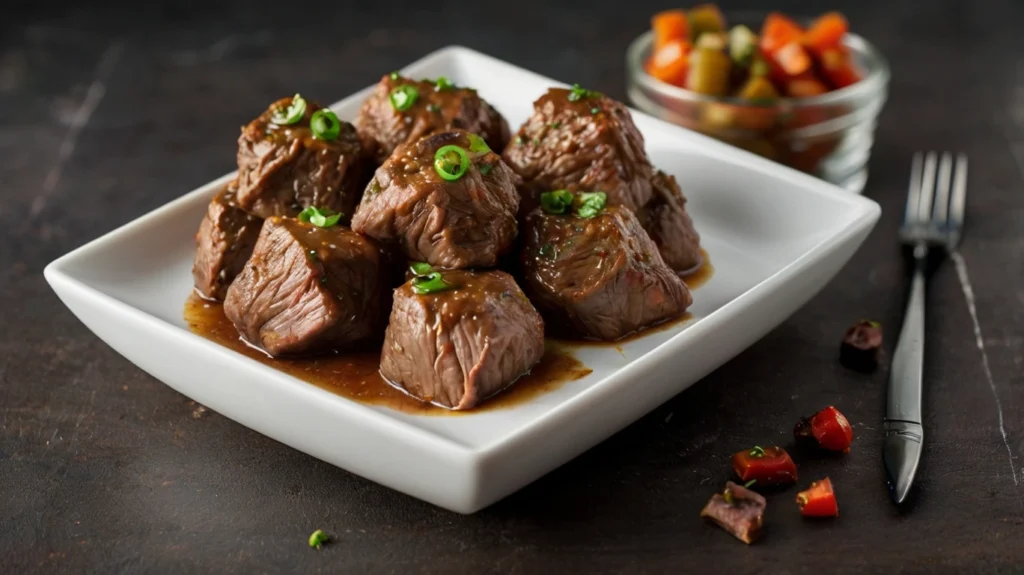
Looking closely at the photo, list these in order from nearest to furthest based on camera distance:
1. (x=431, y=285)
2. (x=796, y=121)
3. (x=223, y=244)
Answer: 1. (x=431, y=285)
2. (x=223, y=244)
3. (x=796, y=121)

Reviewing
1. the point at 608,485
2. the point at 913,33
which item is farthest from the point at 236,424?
the point at 913,33

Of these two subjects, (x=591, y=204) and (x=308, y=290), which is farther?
(x=591, y=204)

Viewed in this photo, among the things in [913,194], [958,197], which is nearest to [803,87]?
[913,194]

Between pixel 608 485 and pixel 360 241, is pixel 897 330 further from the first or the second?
pixel 360 241

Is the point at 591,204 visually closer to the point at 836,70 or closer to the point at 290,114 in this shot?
the point at 290,114

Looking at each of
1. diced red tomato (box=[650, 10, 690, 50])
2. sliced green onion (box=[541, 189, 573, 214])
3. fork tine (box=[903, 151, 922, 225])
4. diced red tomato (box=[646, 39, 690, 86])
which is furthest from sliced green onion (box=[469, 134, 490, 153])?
diced red tomato (box=[650, 10, 690, 50])

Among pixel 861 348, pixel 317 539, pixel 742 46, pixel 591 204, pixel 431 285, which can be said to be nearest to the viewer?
pixel 317 539

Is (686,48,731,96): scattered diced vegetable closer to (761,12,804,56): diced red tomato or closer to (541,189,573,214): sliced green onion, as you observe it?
(761,12,804,56): diced red tomato
